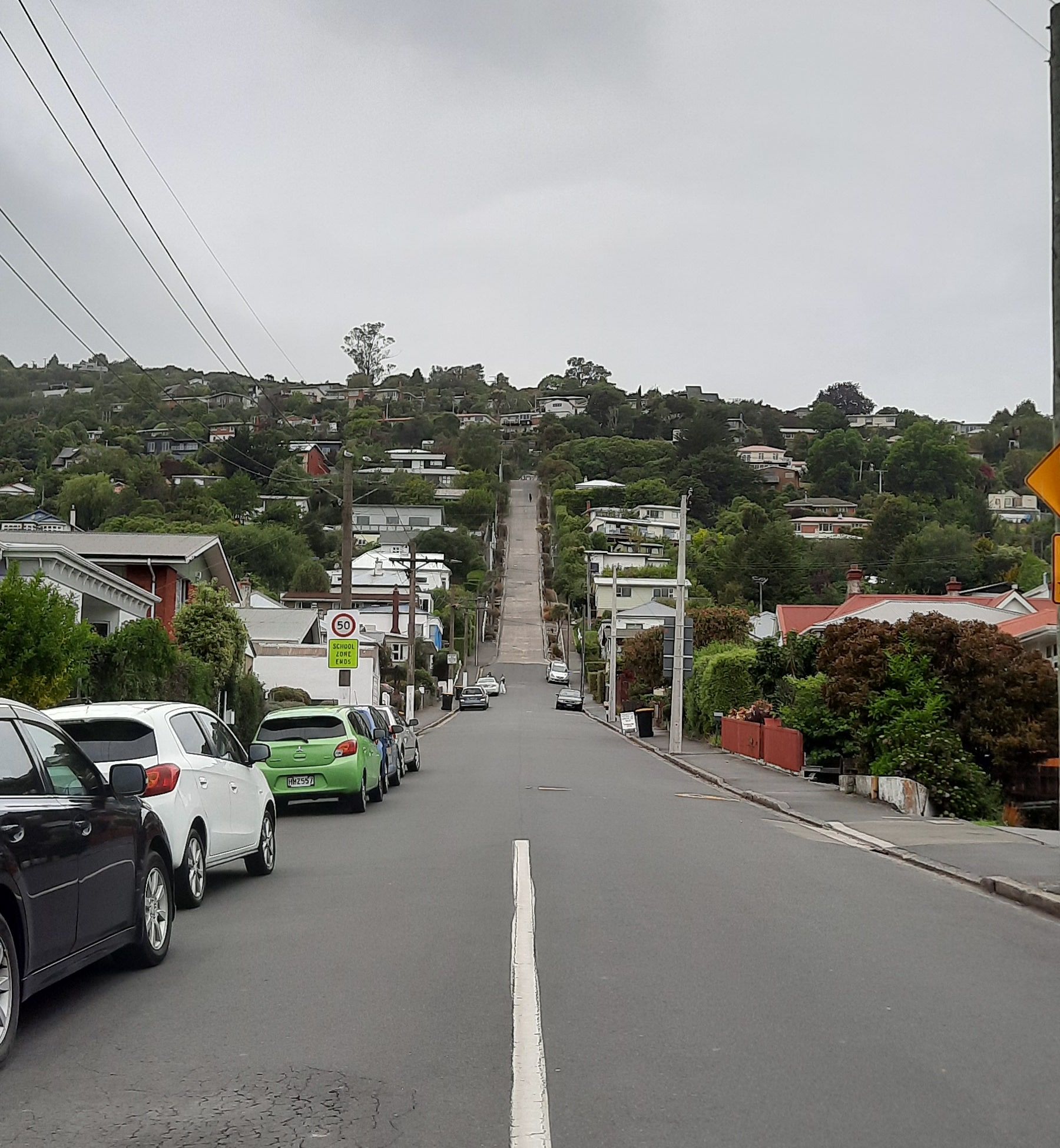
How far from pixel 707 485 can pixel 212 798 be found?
14564cm

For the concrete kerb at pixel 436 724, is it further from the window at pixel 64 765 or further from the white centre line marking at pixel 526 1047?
the window at pixel 64 765

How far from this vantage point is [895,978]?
8.49m

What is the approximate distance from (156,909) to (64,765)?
1.51m

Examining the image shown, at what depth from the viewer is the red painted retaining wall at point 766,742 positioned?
1152 inches

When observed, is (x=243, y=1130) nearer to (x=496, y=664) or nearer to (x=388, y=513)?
(x=496, y=664)

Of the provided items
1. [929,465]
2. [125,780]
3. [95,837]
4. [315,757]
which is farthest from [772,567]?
[95,837]

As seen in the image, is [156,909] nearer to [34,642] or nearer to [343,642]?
[34,642]

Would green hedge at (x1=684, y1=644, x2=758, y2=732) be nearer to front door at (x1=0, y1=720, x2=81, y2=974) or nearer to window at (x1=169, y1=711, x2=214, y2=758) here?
window at (x1=169, y1=711, x2=214, y2=758)

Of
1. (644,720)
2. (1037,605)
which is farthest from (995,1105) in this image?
(1037,605)

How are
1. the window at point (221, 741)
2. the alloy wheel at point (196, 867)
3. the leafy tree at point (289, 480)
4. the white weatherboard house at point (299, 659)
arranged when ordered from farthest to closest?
the leafy tree at point (289, 480)
the white weatherboard house at point (299, 659)
the window at point (221, 741)
the alloy wheel at point (196, 867)

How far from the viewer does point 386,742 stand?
985 inches

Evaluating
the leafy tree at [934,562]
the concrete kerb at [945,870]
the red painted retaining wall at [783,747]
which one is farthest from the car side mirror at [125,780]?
the leafy tree at [934,562]

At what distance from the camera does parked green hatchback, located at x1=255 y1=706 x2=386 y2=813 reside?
20.2 metres

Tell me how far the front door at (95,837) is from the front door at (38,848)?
0.44ft
